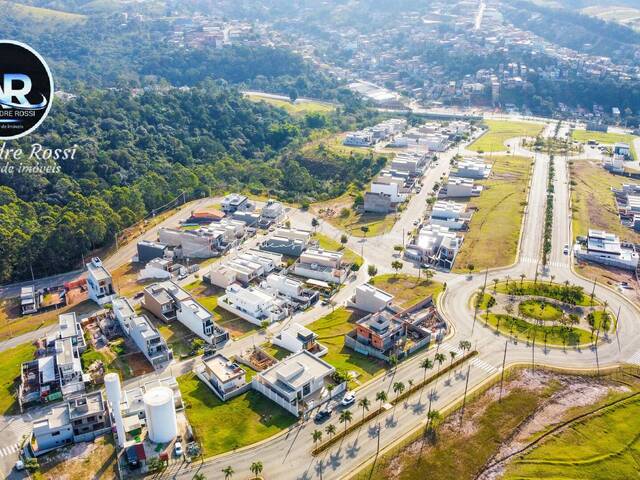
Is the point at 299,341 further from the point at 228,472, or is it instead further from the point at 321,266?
the point at 321,266

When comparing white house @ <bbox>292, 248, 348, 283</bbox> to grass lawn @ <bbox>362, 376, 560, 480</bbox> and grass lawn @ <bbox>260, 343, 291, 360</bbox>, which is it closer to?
grass lawn @ <bbox>260, 343, 291, 360</bbox>

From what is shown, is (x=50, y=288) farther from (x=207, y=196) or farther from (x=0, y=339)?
(x=207, y=196)

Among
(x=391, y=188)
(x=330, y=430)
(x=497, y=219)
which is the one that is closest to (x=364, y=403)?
(x=330, y=430)

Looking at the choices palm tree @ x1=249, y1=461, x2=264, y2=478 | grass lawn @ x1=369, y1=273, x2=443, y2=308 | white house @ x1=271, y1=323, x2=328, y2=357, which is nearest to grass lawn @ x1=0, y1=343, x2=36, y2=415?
palm tree @ x1=249, y1=461, x2=264, y2=478

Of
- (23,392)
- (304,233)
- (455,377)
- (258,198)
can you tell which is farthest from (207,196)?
(455,377)

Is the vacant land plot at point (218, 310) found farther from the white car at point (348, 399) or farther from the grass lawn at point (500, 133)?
the grass lawn at point (500, 133)

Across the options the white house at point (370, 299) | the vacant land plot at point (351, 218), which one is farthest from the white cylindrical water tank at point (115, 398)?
the vacant land plot at point (351, 218)
